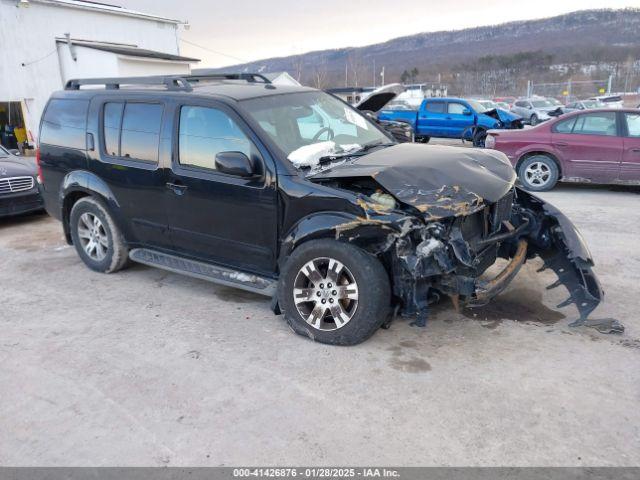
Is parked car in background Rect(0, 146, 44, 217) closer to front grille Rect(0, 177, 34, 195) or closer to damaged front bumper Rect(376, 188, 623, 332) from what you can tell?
front grille Rect(0, 177, 34, 195)

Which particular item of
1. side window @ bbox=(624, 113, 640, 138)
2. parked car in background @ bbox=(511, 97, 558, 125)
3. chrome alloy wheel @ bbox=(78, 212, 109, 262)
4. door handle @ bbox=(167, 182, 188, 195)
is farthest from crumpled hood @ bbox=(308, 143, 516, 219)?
parked car in background @ bbox=(511, 97, 558, 125)

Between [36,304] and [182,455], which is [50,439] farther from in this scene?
[36,304]

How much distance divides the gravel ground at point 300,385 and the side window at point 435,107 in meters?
14.3

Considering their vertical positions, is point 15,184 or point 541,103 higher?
point 541,103

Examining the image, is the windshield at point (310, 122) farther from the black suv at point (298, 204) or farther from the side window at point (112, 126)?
the side window at point (112, 126)

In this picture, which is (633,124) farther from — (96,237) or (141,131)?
(96,237)

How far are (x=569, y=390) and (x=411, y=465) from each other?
1256 millimetres

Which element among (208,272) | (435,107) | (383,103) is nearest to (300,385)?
(208,272)

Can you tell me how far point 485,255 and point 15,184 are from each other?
7088mm

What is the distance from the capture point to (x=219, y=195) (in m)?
4.27

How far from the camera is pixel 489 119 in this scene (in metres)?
17.9

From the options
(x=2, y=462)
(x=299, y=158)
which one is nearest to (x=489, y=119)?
(x=299, y=158)

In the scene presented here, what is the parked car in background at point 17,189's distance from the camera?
7.69 metres

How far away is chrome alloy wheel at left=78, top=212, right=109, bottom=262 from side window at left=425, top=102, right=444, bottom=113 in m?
15.2
